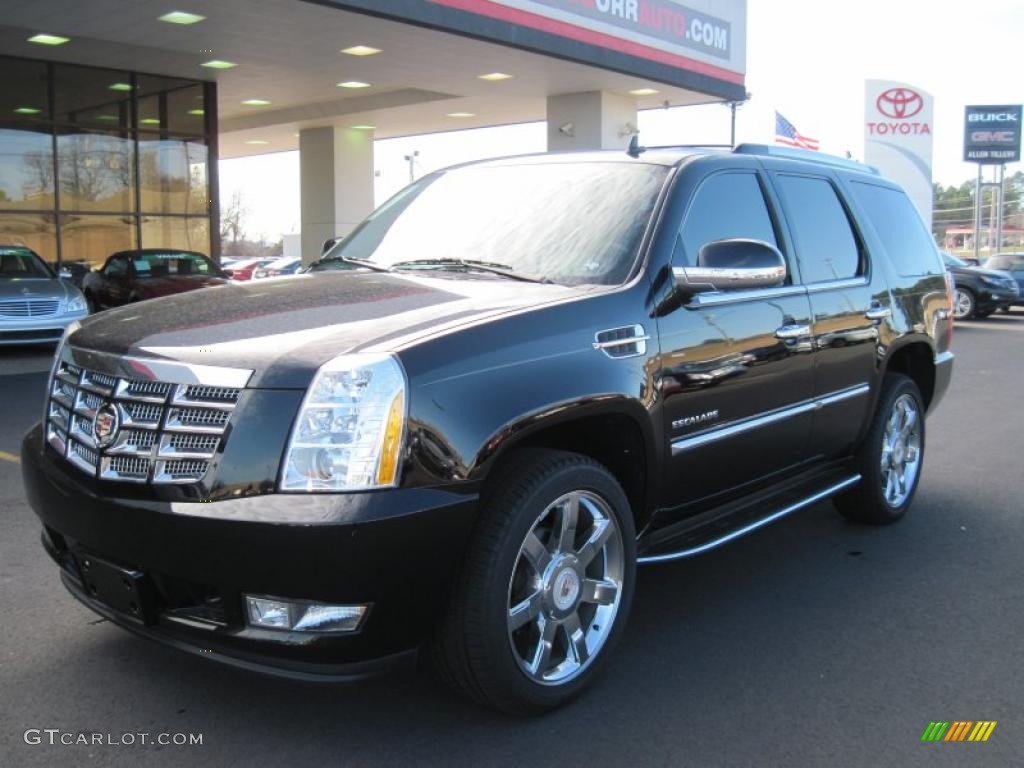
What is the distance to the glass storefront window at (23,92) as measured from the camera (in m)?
19.2

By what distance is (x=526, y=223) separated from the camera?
4242 millimetres

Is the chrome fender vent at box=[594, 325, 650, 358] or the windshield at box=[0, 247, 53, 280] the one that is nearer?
the chrome fender vent at box=[594, 325, 650, 358]

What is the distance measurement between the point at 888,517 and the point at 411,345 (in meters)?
3.70

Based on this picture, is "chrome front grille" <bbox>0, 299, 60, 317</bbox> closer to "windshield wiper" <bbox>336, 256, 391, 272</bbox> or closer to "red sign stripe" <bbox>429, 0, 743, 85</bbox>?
"red sign stripe" <bbox>429, 0, 743, 85</bbox>

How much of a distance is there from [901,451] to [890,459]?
17 cm

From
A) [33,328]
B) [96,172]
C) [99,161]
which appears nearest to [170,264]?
[33,328]

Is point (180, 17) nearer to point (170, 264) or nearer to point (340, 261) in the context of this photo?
point (170, 264)

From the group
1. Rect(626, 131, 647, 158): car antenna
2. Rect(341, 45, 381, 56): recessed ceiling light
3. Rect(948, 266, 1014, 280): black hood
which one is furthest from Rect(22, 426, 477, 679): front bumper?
Rect(948, 266, 1014, 280): black hood

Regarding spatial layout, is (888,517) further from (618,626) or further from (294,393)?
(294,393)

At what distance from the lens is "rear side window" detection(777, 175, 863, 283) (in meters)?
4.80

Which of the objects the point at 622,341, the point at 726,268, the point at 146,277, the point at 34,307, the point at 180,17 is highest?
the point at 180,17

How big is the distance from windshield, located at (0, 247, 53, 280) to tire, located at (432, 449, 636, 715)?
12.7 m

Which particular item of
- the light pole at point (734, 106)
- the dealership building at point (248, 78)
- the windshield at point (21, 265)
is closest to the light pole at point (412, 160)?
the light pole at point (734, 106)

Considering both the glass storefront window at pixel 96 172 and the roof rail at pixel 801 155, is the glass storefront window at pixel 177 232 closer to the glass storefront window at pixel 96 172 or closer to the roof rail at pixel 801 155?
the glass storefront window at pixel 96 172
